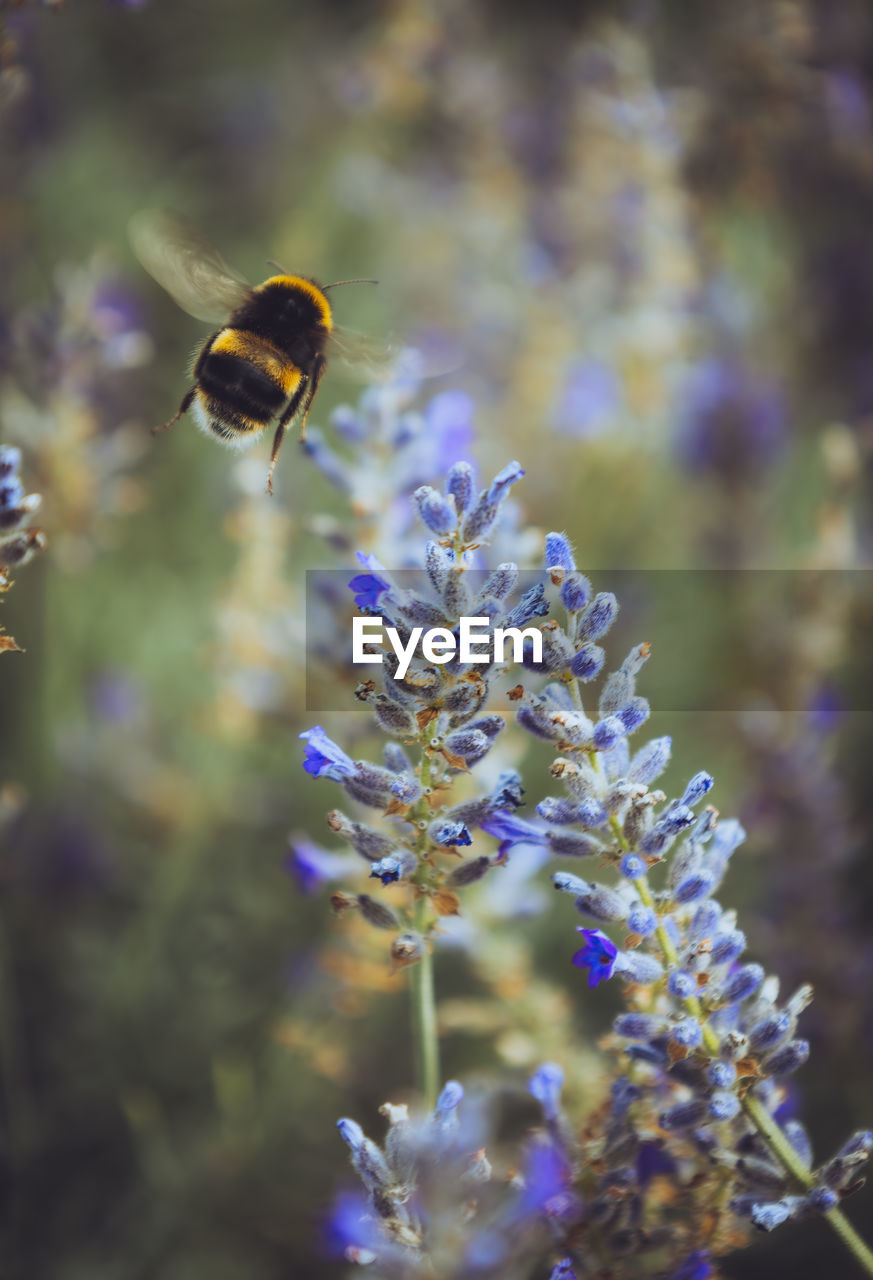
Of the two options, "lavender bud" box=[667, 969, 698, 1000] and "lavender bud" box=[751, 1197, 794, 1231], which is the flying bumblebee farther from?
"lavender bud" box=[751, 1197, 794, 1231]

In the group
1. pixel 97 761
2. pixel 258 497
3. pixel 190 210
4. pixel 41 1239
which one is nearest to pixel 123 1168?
pixel 41 1239

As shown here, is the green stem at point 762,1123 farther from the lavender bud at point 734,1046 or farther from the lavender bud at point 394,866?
the lavender bud at point 394,866

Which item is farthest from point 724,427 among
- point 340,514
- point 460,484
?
point 460,484

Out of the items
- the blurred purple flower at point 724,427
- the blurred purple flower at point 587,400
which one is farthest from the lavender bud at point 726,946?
the blurred purple flower at point 724,427

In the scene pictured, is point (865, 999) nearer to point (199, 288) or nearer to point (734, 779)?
point (734, 779)

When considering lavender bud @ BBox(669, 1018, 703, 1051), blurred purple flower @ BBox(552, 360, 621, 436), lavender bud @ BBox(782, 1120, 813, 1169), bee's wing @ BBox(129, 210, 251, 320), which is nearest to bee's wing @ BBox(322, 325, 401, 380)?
bee's wing @ BBox(129, 210, 251, 320)

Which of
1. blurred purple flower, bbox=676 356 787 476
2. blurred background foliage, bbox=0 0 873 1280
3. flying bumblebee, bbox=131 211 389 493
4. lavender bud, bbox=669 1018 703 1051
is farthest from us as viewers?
blurred purple flower, bbox=676 356 787 476

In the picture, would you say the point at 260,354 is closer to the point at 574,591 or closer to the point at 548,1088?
the point at 574,591
